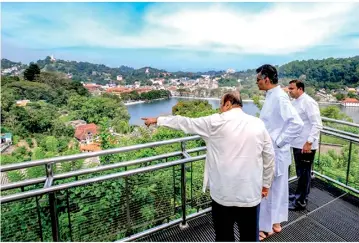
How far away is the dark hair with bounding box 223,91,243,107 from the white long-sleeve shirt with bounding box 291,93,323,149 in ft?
4.62

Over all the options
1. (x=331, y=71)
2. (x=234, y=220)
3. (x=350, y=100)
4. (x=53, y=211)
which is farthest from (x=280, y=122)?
(x=350, y=100)

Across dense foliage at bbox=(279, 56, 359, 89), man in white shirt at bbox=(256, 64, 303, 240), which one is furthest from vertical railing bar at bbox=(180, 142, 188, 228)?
dense foliage at bbox=(279, 56, 359, 89)

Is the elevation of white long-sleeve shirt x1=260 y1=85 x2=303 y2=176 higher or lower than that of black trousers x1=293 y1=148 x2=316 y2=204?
A: higher

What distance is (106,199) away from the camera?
209 centimetres

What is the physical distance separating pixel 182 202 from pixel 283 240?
0.93 metres

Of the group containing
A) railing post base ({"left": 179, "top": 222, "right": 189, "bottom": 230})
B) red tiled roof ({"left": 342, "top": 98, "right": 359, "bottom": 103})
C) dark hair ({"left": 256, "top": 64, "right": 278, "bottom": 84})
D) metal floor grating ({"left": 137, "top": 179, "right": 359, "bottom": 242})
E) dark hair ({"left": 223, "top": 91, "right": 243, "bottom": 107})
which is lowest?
red tiled roof ({"left": 342, "top": 98, "right": 359, "bottom": 103})

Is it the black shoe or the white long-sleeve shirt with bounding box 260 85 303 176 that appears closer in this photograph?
the white long-sleeve shirt with bounding box 260 85 303 176

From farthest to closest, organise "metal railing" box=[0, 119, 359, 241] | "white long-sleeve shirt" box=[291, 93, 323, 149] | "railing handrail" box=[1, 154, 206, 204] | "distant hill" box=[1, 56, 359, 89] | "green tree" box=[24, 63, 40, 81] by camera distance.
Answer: "green tree" box=[24, 63, 40, 81], "distant hill" box=[1, 56, 359, 89], "white long-sleeve shirt" box=[291, 93, 323, 149], "metal railing" box=[0, 119, 359, 241], "railing handrail" box=[1, 154, 206, 204]

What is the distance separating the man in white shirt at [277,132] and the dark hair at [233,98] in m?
0.70

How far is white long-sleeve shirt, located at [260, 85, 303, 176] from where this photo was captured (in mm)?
2100

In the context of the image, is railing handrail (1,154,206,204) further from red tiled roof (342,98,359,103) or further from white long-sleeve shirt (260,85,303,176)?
red tiled roof (342,98,359,103)

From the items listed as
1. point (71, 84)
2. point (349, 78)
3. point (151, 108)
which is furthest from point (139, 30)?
point (349, 78)

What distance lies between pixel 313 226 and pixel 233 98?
1.77m

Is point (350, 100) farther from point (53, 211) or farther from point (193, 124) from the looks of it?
point (53, 211)
